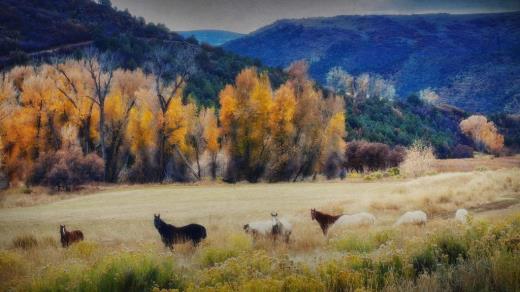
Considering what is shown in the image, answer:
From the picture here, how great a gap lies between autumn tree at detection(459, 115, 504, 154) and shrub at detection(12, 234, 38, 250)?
35291mm

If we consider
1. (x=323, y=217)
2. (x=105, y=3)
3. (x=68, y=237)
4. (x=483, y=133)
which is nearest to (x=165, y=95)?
(x=68, y=237)

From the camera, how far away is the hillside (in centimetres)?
3875

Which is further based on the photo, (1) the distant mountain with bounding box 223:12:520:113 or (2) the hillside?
(1) the distant mountain with bounding box 223:12:520:113

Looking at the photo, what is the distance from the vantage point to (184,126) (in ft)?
103

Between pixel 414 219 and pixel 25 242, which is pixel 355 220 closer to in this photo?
pixel 414 219

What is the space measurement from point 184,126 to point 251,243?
2254 centimetres

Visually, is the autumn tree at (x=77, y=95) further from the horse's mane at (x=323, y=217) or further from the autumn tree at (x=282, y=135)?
the horse's mane at (x=323, y=217)

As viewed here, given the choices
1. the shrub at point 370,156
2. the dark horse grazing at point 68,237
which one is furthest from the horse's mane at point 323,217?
the shrub at point 370,156

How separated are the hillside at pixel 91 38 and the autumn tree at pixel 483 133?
78.5 feet

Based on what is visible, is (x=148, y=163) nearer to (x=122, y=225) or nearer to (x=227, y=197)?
(x=227, y=197)

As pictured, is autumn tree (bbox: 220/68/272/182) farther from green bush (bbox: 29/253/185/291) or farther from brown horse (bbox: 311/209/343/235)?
green bush (bbox: 29/253/185/291)

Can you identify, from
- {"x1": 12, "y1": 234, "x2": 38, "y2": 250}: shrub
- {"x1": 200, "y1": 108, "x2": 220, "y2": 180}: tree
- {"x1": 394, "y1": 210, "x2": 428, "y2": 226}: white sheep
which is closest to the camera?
{"x1": 12, "y1": 234, "x2": 38, "y2": 250}: shrub

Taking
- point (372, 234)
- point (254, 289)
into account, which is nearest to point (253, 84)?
point (372, 234)

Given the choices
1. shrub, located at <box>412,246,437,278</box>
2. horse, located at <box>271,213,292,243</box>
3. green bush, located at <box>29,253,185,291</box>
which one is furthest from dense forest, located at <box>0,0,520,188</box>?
shrub, located at <box>412,246,437,278</box>
